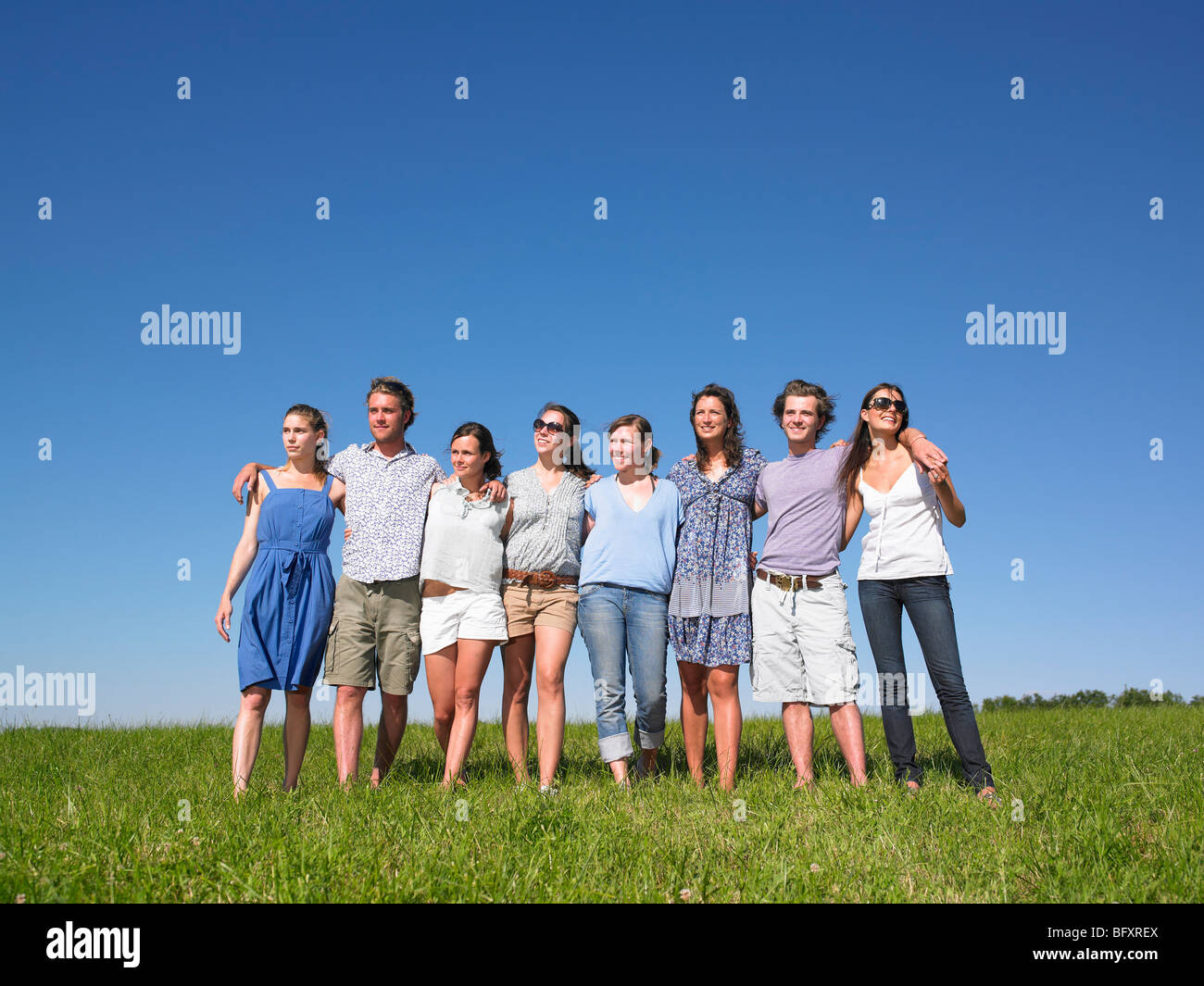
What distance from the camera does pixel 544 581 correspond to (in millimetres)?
6742

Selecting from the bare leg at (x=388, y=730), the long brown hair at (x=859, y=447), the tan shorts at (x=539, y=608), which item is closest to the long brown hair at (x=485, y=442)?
the tan shorts at (x=539, y=608)

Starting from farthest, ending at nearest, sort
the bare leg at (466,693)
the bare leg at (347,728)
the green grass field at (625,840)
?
1. the bare leg at (347,728)
2. the bare leg at (466,693)
3. the green grass field at (625,840)

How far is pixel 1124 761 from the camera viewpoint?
25.2 feet

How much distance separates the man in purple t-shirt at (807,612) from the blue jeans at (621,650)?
31.0 inches

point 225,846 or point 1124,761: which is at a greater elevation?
point 225,846

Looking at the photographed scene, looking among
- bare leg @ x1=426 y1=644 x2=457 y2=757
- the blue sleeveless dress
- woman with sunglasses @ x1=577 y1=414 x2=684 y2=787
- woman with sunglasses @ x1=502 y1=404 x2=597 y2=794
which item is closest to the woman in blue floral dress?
woman with sunglasses @ x1=577 y1=414 x2=684 y2=787

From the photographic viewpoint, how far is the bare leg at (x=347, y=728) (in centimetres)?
667

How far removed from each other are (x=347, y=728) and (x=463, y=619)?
1.26 meters

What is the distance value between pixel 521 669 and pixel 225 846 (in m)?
2.83

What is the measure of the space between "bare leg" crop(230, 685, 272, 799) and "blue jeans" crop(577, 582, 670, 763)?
250cm

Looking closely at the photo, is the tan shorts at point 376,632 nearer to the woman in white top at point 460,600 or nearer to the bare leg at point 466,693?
the woman in white top at point 460,600

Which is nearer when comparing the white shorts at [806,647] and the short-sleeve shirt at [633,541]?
the white shorts at [806,647]
